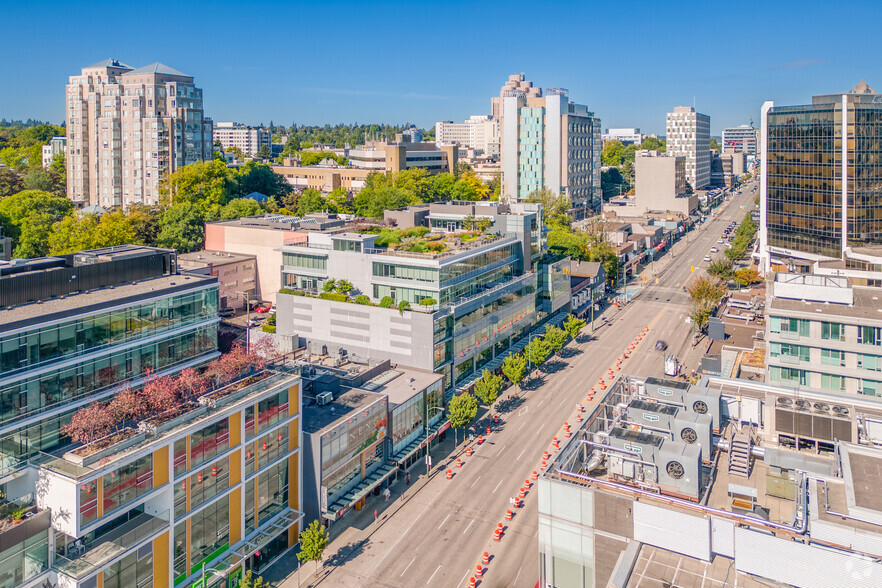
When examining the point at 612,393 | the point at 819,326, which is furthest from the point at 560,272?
the point at 612,393

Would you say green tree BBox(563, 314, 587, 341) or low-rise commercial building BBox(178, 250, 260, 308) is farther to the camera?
low-rise commercial building BBox(178, 250, 260, 308)

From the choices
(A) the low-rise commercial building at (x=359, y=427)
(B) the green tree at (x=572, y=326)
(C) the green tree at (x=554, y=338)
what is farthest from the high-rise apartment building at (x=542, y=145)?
(A) the low-rise commercial building at (x=359, y=427)

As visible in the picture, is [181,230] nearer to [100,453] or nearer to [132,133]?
[132,133]

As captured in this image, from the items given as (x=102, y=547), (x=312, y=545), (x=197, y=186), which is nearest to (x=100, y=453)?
(x=102, y=547)

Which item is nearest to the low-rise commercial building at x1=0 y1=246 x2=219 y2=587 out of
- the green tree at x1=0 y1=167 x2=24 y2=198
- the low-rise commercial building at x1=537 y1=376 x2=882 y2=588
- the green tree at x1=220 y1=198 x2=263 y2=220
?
the low-rise commercial building at x1=537 y1=376 x2=882 y2=588

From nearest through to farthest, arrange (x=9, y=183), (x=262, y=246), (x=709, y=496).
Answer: (x=709, y=496) < (x=262, y=246) < (x=9, y=183)

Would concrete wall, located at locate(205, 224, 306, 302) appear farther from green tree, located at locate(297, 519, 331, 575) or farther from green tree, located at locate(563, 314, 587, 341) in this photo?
green tree, located at locate(297, 519, 331, 575)
